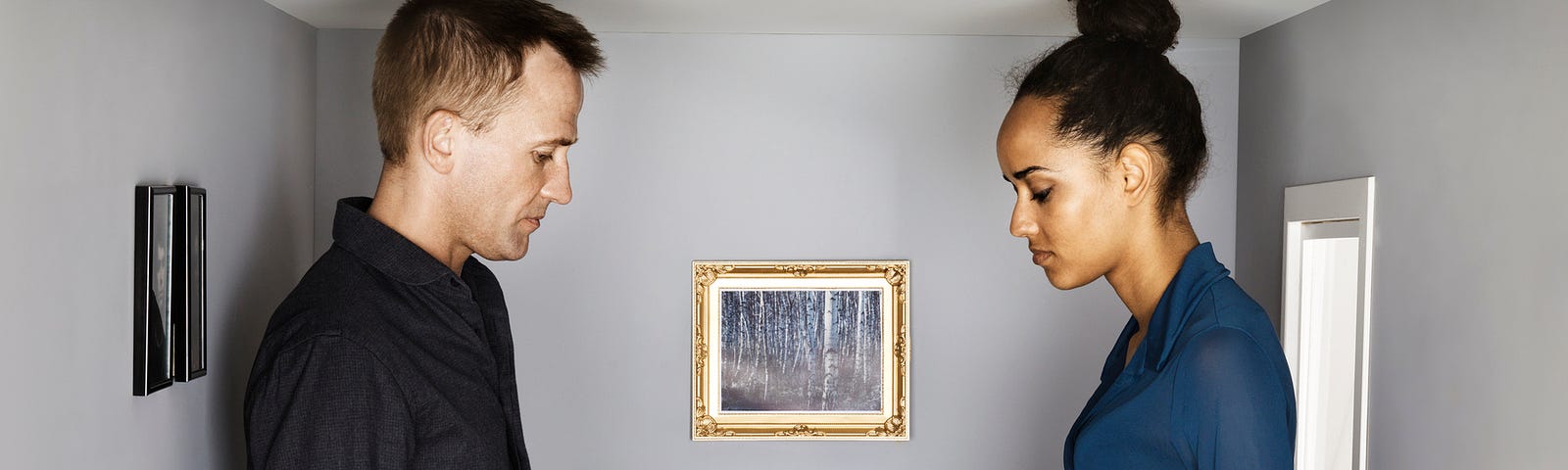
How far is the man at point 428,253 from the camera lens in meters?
1.44

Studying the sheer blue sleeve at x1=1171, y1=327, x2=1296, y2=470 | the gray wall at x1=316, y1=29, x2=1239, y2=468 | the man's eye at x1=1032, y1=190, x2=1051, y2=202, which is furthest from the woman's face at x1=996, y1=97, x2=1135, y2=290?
the gray wall at x1=316, y1=29, x2=1239, y2=468

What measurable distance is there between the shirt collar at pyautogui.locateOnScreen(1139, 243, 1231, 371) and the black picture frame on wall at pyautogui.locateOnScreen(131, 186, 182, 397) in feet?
Answer: 5.00

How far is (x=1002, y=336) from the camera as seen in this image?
2.80 m

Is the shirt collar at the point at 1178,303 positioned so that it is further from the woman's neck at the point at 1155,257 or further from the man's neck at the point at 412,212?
the man's neck at the point at 412,212

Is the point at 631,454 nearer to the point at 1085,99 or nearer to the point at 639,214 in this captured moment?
the point at 639,214

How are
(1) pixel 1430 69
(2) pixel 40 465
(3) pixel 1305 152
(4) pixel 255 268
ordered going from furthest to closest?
1. (3) pixel 1305 152
2. (4) pixel 255 268
3. (1) pixel 1430 69
4. (2) pixel 40 465

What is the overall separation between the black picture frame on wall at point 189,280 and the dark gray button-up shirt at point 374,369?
359 millimetres

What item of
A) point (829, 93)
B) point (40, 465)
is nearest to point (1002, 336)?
point (829, 93)

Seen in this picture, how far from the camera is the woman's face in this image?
5.25 ft

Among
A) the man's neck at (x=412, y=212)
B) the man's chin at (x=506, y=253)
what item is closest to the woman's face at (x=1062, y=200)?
the man's chin at (x=506, y=253)

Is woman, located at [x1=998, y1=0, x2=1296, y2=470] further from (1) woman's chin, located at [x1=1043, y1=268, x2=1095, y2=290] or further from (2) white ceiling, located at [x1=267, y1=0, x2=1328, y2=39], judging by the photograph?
(2) white ceiling, located at [x1=267, y1=0, x2=1328, y2=39]

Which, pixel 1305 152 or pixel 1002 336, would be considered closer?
pixel 1305 152

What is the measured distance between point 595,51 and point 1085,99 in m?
0.77

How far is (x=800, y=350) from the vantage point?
276cm
